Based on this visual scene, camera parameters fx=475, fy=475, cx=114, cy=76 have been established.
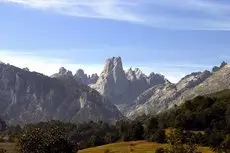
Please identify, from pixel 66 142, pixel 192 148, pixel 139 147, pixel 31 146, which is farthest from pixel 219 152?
pixel 139 147

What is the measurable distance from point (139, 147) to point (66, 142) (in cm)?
8106

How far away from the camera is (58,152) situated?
115500mm

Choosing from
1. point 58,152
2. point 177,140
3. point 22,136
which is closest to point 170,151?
point 177,140

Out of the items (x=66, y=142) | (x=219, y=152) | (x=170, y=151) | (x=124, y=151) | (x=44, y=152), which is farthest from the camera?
(x=124, y=151)

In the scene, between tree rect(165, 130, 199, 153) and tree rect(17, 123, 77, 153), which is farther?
tree rect(17, 123, 77, 153)

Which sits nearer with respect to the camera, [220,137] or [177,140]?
[177,140]

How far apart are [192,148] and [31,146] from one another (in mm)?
37896

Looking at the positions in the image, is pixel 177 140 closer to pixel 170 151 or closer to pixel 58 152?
pixel 170 151

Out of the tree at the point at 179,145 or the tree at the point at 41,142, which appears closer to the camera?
the tree at the point at 179,145

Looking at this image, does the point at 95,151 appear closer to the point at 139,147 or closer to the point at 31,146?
the point at 139,147

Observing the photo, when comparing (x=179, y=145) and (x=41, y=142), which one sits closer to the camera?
(x=179, y=145)

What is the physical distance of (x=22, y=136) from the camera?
116 metres

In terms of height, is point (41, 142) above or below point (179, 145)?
above

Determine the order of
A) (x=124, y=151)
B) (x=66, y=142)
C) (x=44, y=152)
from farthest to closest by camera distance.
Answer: (x=124, y=151)
(x=66, y=142)
(x=44, y=152)
